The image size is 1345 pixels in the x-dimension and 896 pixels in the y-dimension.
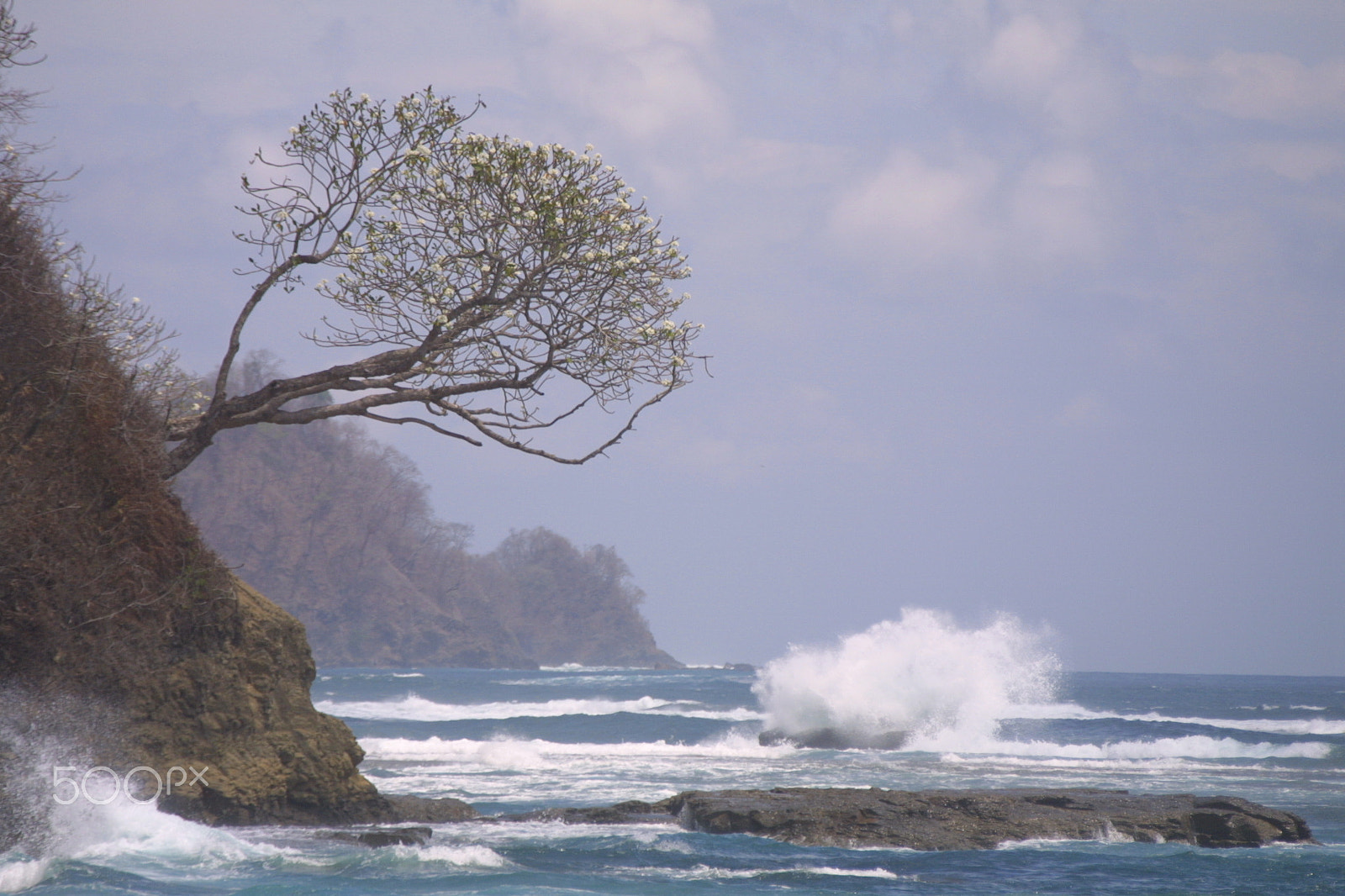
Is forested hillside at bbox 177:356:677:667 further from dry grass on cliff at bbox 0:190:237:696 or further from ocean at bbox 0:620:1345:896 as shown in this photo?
A: dry grass on cliff at bbox 0:190:237:696

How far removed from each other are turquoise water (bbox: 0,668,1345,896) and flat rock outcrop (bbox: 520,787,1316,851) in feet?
1.18

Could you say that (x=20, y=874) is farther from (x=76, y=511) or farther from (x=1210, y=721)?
(x=1210, y=721)

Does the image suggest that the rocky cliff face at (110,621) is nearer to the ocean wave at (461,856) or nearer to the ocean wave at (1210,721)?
the ocean wave at (461,856)

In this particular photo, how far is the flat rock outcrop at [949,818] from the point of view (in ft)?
38.6

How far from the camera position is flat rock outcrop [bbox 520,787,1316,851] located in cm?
1176

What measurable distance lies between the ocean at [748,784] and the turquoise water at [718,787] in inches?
1.7

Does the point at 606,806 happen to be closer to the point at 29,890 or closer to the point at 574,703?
the point at 29,890

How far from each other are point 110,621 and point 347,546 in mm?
73874

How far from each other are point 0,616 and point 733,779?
1313 centimetres

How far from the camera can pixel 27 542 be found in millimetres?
8695

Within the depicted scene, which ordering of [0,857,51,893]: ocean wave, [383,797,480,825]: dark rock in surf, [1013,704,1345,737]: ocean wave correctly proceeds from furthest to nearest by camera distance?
[1013,704,1345,737]: ocean wave
[383,797,480,825]: dark rock in surf
[0,857,51,893]: ocean wave

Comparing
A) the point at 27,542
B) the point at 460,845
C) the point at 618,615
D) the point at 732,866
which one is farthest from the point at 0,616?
the point at 618,615

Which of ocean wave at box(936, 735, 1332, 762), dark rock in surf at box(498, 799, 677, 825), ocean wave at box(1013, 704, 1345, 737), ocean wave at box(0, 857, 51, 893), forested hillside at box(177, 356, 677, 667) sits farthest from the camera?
forested hillside at box(177, 356, 677, 667)

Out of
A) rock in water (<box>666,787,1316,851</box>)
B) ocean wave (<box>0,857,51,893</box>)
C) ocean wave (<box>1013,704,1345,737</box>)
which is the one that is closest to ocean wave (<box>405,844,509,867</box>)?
rock in water (<box>666,787,1316,851</box>)
